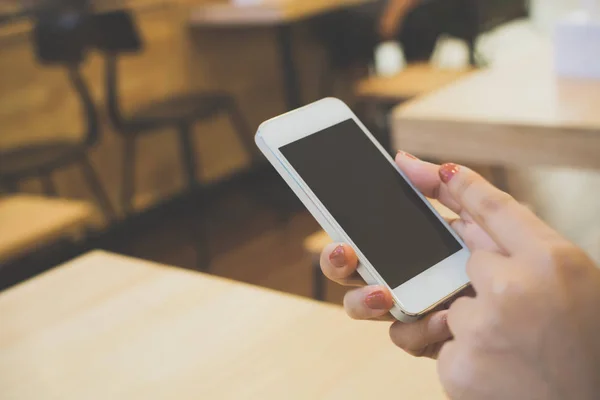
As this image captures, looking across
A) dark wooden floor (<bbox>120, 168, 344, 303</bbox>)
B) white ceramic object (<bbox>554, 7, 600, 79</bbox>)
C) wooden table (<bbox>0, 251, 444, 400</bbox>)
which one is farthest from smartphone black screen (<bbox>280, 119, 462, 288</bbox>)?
dark wooden floor (<bbox>120, 168, 344, 303</bbox>)

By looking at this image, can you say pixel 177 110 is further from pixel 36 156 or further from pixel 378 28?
pixel 378 28

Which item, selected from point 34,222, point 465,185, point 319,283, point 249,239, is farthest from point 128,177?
point 465,185

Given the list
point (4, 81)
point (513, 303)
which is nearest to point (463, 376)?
point (513, 303)

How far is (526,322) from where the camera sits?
412 millimetres

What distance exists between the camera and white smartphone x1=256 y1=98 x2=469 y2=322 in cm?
58

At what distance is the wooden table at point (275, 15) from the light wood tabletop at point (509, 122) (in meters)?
1.40

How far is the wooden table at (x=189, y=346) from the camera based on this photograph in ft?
2.09

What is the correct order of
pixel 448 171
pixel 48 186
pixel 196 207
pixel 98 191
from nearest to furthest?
pixel 448 171
pixel 48 186
pixel 98 191
pixel 196 207

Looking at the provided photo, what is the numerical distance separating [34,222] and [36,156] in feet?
2.33

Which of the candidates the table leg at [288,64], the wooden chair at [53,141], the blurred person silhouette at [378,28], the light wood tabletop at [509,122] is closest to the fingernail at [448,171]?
the light wood tabletop at [509,122]

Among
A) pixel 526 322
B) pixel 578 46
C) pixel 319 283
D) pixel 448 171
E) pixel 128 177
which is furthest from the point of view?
pixel 128 177

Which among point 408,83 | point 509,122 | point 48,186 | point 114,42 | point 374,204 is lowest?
point 48,186

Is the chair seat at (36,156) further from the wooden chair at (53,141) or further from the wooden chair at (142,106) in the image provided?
the wooden chair at (142,106)

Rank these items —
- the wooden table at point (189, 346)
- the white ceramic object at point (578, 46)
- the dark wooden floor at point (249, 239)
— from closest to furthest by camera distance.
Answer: the wooden table at point (189, 346)
the white ceramic object at point (578, 46)
the dark wooden floor at point (249, 239)
